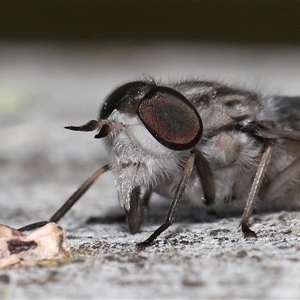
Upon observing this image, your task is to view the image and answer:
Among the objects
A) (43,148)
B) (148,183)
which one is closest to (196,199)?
(148,183)

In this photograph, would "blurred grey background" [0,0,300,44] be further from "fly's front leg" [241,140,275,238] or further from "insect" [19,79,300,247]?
"fly's front leg" [241,140,275,238]

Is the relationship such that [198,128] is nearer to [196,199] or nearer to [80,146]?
[196,199]

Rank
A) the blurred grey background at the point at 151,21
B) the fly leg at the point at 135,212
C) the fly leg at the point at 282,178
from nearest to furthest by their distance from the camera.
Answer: the fly leg at the point at 135,212
the fly leg at the point at 282,178
the blurred grey background at the point at 151,21

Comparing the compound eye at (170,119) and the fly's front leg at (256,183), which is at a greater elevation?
the compound eye at (170,119)

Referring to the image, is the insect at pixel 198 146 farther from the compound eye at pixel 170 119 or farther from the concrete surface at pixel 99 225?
the concrete surface at pixel 99 225

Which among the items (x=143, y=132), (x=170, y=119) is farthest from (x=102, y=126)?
(x=170, y=119)

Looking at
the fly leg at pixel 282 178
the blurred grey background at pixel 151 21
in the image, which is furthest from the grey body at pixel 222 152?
the blurred grey background at pixel 151 21

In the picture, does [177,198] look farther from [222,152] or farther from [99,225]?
[99,225]
